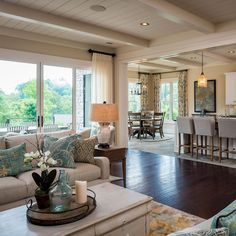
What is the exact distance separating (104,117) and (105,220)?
198cm

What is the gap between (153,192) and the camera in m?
3.76

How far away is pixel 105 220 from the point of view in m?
1.93

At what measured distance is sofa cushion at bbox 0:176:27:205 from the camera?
2.63 m

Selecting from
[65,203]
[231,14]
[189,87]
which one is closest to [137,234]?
[65,203]

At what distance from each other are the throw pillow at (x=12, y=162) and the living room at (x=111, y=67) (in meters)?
0.29

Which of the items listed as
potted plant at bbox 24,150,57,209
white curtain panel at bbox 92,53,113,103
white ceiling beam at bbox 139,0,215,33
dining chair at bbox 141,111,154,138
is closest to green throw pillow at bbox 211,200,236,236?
potted plant at bbox 24,150,57,209

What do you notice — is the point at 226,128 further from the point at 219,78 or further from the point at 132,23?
the point at 219,78

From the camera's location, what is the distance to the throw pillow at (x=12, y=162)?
9.74ft

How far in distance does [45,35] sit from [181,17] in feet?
10.4

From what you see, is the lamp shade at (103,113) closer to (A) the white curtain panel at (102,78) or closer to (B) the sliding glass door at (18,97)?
(B) the sliding glass door at (18,97)

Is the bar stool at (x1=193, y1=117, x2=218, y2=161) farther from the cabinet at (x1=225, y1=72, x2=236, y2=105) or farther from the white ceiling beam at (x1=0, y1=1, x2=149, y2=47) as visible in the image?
the cabinet at (x1=225, y1=72, x2=236, y2=105)

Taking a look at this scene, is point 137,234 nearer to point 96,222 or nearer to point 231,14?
point 96,222

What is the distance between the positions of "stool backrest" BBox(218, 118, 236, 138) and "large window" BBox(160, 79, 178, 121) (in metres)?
5.48

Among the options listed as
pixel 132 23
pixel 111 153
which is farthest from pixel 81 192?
pixel 132 23
